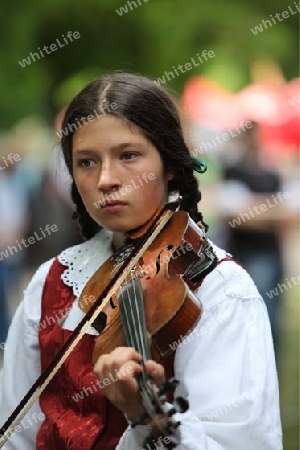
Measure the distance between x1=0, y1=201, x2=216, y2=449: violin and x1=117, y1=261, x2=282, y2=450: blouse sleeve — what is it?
7 cm

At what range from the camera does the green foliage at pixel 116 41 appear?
7719 mm

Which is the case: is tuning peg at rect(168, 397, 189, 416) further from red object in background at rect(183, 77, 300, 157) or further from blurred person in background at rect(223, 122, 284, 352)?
red object in background at rect(183, 77, 300, 157)

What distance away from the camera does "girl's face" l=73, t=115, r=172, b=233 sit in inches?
97.8

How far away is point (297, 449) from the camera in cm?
506

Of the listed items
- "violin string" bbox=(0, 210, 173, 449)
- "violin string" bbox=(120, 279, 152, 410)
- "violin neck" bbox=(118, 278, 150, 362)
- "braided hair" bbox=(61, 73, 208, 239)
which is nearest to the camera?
"violin string" bbox=(120, 279, 152, 410)

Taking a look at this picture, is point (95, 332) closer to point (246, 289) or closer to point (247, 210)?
point (246, 289)

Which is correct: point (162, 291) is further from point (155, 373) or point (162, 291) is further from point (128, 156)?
point (128, 156)

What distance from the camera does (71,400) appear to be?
2564mm

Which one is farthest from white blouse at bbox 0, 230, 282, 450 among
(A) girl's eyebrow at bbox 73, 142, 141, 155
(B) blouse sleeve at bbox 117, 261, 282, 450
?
(A) girl's eyebrow at bbox 73, 142, 141, 155

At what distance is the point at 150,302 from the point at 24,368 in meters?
0.68

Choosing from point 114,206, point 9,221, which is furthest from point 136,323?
point 9,221

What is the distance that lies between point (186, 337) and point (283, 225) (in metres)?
4.96

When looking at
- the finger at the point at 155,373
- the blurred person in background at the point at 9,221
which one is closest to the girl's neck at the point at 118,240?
the finger at the point at 155,373

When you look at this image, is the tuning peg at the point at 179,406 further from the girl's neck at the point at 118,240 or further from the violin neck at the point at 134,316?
the girl's neck at the point at 118,240
